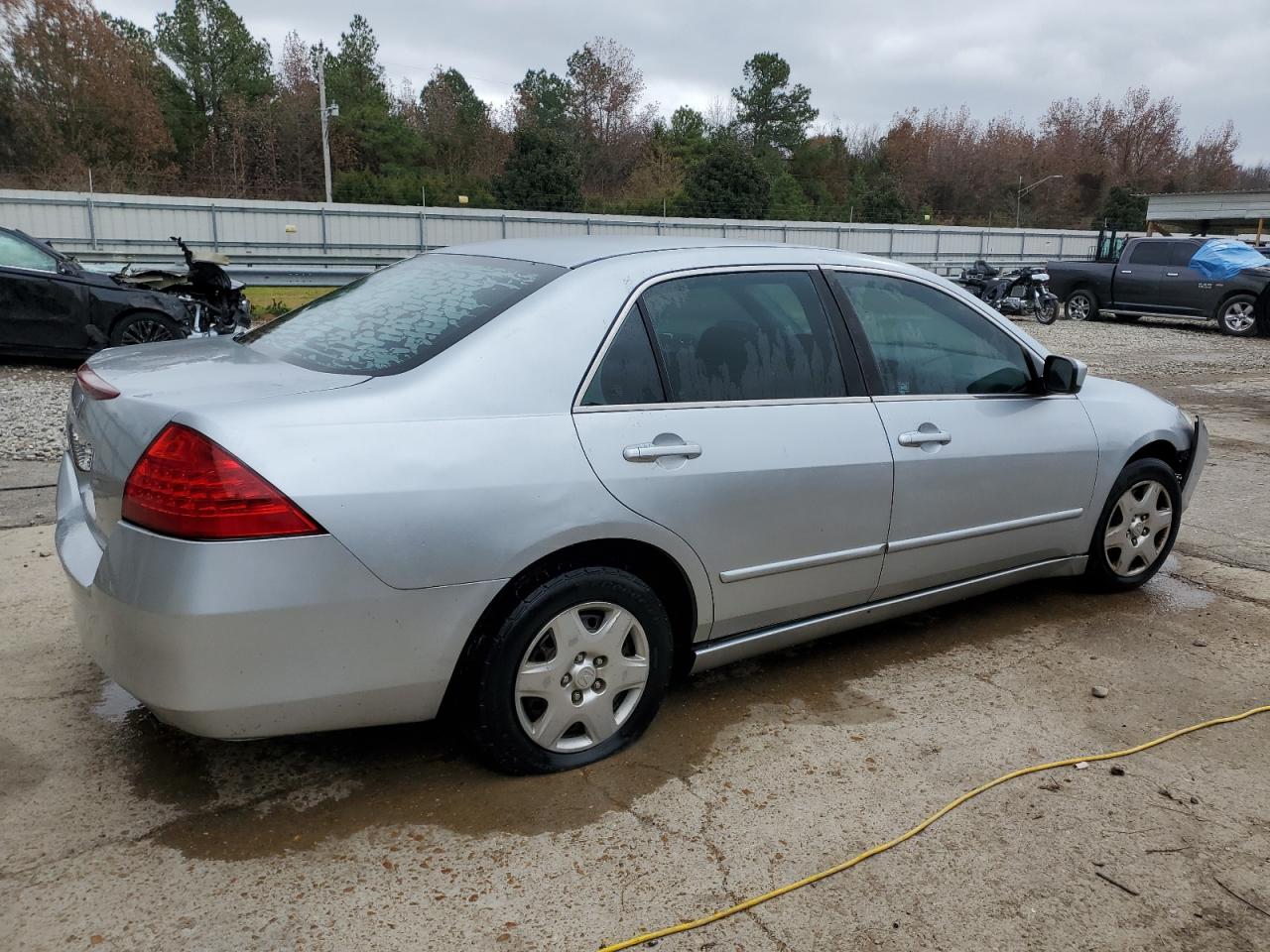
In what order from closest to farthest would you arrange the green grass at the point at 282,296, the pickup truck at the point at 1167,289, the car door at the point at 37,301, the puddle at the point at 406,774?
1. the puddle at the point at 406,774
2. the car door at the point at 37,301
3. the green grass at the point at 282,296
4. the pickup truck at the point at 1167,289

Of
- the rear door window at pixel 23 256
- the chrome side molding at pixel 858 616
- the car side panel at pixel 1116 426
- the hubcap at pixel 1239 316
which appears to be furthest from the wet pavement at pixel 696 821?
the hubcap at pixel 1239 316

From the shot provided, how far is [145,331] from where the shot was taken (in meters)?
10.4

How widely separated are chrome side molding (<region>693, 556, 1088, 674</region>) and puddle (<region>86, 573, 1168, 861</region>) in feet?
0.72

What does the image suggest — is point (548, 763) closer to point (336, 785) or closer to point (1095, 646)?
point (336, 785)

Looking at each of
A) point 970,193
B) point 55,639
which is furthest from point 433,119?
point 55,639

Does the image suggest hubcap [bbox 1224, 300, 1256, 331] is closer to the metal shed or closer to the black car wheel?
the metal shed

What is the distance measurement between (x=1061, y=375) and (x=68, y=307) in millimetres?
9590

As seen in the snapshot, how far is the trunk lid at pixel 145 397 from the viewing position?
8.16 feet

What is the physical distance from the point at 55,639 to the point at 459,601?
2147mm

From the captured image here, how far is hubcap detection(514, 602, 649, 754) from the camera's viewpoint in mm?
2756

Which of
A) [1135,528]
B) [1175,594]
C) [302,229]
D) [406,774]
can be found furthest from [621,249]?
[302,229]

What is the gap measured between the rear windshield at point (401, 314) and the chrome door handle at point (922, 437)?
1360 millimetres

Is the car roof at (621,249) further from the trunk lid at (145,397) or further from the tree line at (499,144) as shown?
the tree line at (499,144)

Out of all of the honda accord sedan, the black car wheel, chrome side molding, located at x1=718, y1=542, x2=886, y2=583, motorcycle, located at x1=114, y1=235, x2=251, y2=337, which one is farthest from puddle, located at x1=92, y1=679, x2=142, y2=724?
motorcycle, located at x1=114, y1=235, x2=251, y2=337
